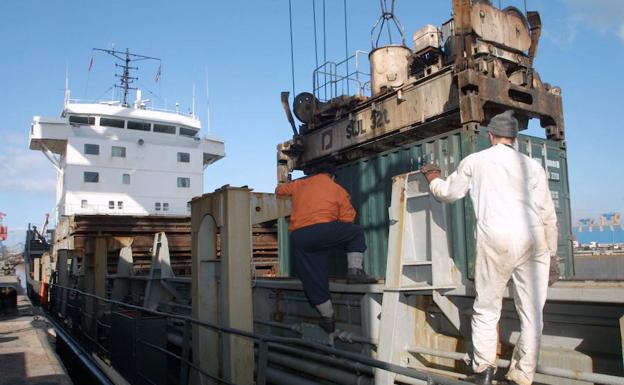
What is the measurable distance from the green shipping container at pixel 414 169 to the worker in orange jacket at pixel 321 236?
2.82m

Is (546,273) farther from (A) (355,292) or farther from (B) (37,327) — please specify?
(B) (37,327)

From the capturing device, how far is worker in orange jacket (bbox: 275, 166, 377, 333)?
4492 millimetres

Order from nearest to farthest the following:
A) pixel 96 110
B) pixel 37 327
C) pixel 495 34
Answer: pixel 495 34 → pixel 37 327 → pixel 96 110

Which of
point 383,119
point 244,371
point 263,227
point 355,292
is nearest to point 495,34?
point 383,119

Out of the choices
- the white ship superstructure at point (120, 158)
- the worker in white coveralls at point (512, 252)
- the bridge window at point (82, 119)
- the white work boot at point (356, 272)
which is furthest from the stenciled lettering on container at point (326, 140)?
the bridge window at point (82, 119)

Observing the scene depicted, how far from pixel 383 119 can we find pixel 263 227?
5641mm

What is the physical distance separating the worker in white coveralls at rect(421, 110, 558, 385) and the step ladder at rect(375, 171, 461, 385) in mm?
660

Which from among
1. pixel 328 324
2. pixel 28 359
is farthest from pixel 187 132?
pixel 328 324

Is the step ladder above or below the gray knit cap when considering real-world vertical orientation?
below

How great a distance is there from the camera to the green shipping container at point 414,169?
23.5 ft

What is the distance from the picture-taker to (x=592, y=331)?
321 centimetres

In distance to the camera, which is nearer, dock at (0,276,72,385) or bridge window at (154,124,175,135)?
dock at (0,276,72,385)

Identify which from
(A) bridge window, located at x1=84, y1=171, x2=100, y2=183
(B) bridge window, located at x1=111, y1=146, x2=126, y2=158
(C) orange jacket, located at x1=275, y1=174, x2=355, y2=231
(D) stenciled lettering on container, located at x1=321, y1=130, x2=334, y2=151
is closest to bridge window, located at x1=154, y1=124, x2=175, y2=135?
(B) bridge window, located at x1=111, y1=146, x2=126, y2=158

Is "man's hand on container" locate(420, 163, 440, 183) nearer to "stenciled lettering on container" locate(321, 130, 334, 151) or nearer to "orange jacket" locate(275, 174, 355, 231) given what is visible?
A: "orange jacket" locate(275, 174, 355, 231)
